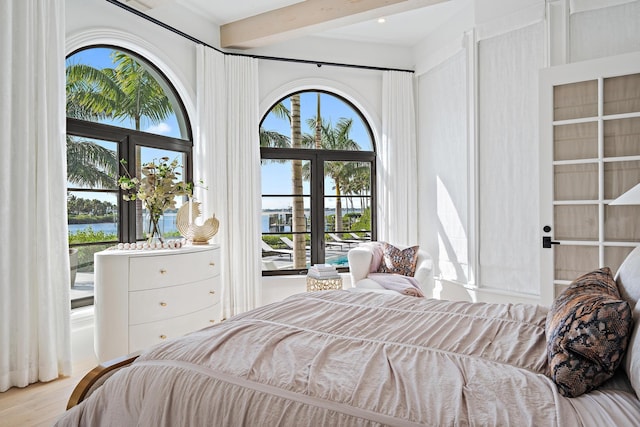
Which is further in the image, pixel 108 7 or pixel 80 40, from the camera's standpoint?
pixel 108 7

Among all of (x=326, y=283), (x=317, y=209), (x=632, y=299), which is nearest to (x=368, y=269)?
(x=326, y=283)

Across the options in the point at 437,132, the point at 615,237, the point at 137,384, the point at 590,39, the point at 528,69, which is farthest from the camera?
the point at 437,132

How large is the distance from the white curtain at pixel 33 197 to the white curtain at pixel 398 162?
10.9ft

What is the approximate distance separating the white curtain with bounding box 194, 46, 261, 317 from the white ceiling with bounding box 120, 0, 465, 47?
424 mm

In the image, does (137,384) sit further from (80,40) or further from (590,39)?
(590,39)

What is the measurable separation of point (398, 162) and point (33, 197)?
3.65m

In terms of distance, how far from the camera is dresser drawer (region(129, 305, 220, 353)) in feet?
9.39

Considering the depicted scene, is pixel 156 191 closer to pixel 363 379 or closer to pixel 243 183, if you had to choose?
pixel 243 183

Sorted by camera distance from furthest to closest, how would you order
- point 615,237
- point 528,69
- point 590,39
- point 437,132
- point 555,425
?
point 437,132 → point 528,69 → point 590,39 → point 615,237 → point 555,425

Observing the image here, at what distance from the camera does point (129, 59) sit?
3604 millimetres

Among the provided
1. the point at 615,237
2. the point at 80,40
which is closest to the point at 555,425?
the point at 615,237

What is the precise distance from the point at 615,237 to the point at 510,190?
0.93m

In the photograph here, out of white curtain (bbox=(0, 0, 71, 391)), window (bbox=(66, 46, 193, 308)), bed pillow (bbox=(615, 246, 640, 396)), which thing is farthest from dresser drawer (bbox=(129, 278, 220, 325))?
bed pillow (bbox=(615, 246, 640, 396))

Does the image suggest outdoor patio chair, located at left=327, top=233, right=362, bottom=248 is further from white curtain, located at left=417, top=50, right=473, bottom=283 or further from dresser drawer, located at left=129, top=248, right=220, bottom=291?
dresser drawer, located at left=129, top=248, right=220, bottom=291
